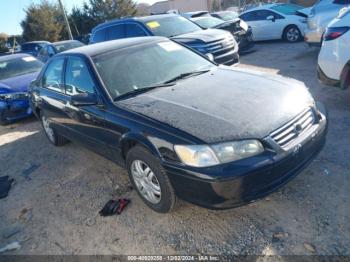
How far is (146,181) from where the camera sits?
10.5ft

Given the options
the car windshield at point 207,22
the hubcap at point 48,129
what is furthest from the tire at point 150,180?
the car windshield at point 207,22

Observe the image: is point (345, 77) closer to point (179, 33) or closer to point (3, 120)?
point (179, 33)

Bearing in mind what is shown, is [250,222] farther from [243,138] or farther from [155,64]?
[155,64]

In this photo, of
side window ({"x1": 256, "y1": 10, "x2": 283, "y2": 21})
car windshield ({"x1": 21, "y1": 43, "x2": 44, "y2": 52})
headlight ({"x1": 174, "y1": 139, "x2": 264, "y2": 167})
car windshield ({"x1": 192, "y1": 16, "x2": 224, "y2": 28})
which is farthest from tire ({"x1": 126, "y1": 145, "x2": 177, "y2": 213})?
car windshield ({"x1": 21, "y1": 43, "x2": 44, "y2": 52})

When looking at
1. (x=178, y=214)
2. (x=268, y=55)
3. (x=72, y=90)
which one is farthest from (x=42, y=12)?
(x=178, y=214)

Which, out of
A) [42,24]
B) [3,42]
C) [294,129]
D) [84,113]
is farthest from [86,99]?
[3,42]

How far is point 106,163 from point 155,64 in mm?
1634

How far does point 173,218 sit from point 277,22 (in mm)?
10262

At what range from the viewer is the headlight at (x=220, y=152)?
2541 mm

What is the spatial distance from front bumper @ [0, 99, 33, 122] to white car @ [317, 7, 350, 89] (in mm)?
6312

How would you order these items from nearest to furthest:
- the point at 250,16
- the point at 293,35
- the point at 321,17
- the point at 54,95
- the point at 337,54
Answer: the point at 337,54, the point at 54,95, the point at 321,17, the point at 293,35, the point at 250,16

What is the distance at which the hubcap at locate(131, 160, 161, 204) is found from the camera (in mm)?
3104

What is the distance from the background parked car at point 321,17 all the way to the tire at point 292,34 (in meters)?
2.68

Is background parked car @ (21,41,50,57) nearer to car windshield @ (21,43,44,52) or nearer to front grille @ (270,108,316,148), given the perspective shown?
car windshield @ (21,43,44,52)
